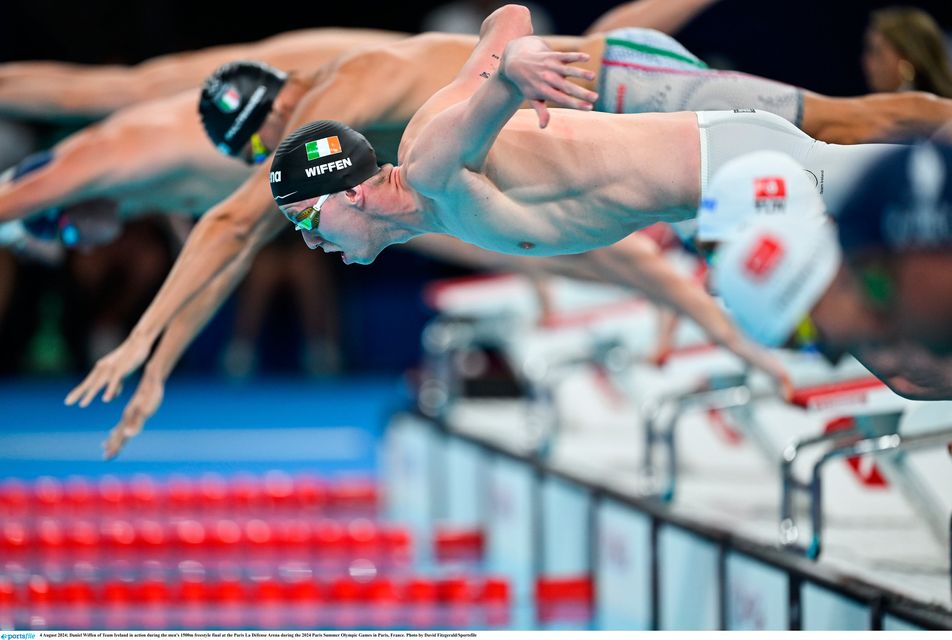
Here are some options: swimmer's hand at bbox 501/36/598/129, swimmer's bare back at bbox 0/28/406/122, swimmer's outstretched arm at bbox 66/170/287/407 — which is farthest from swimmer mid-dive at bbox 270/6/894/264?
swimmer's bare back at bbox 0/28/406/122

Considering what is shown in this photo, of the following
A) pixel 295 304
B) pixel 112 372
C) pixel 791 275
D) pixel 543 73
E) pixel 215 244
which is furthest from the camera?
pixel 295 304

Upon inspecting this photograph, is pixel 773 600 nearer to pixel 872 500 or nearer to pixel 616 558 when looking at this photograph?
pixel 872 500

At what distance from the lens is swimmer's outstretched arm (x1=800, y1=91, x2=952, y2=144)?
8.91 feet

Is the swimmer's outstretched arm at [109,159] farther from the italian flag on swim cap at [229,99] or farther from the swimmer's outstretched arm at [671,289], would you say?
the swimmer's outstretched arm at [671,289]

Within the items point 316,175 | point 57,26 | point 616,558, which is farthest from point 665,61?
point 57,26

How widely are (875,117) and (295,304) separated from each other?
33.4 ft

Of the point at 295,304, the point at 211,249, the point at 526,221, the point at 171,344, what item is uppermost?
the point at 526,221

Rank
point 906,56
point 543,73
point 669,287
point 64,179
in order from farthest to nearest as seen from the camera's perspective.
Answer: point 669,287 → point 64,179 → point 906,56 → point 543,73

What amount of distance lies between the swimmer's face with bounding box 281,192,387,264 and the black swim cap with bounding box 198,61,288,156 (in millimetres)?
717

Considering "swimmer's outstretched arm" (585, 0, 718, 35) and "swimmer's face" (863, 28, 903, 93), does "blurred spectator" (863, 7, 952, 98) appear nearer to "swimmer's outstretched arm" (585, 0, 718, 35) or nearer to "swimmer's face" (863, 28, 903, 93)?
"swimmer's face" (863, 28, 903, 93)

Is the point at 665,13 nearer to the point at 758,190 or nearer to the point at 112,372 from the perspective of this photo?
the point at 758,190

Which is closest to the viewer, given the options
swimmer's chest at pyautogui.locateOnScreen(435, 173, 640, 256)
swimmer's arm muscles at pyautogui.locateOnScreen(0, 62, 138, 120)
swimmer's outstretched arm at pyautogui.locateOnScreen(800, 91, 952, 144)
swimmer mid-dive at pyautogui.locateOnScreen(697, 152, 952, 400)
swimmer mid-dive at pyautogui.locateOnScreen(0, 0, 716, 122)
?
swimmer mid-dive at pyautogui.locateOnScreen(697, 152, 952, 400)

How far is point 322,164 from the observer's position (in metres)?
2.52

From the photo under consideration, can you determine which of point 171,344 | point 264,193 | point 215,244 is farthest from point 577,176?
point 171,344
